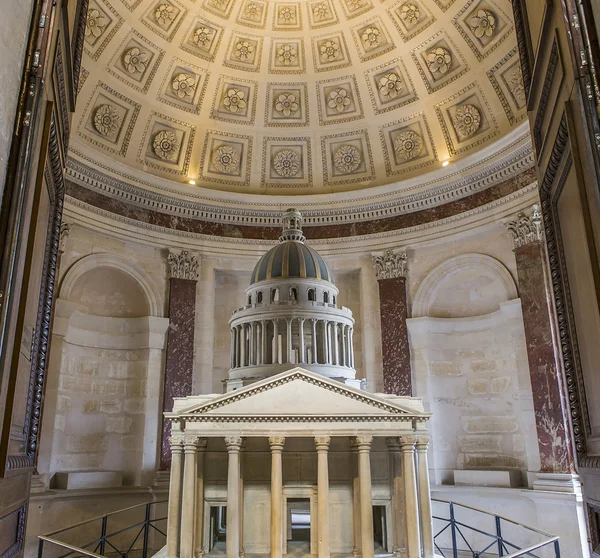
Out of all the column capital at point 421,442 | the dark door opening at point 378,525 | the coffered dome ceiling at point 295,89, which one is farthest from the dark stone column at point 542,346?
the dark door opening at point 378,525

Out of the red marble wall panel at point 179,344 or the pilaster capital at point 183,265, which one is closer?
the red marble wall panel at point 179,344

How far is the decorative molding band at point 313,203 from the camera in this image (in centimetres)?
1944

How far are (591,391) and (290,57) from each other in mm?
20620

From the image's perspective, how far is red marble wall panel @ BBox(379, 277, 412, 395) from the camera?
20.4 meters

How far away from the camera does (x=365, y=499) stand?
13.1 metres

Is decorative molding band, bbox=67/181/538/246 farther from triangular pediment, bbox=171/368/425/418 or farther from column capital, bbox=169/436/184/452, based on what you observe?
column capital, bbox=169/436/184/452

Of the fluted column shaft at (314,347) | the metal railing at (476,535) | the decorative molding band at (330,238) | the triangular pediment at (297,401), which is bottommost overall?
the metal railing at (476,535)

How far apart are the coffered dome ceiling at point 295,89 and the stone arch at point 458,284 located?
160 inches

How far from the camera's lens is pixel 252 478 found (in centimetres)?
1463

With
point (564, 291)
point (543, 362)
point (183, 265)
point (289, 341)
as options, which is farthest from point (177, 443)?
point (543, 362)

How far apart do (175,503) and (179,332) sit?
8.34 meters

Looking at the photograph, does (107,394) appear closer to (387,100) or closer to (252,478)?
(252,478)

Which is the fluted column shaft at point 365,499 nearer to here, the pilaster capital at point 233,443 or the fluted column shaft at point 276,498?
the fluted column shaft at point 276,498

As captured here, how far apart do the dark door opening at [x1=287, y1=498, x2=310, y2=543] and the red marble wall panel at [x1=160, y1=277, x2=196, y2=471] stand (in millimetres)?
4867
